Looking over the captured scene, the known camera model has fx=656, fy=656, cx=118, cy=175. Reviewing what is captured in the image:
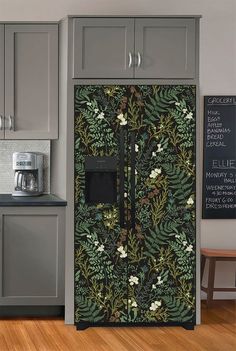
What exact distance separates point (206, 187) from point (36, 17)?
2.05 metres

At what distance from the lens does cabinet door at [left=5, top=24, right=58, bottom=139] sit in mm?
5266

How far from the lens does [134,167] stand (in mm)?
4684

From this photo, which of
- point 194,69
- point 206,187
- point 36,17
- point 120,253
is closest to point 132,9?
point 36,17

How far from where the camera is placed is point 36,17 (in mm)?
5512

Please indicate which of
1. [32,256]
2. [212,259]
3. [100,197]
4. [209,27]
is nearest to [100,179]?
[100,197]

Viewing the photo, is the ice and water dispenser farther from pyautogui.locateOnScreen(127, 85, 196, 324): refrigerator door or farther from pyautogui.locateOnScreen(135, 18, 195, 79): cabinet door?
pyautogui.locateOnScreen(135, 18, 195, 79): cabinet door

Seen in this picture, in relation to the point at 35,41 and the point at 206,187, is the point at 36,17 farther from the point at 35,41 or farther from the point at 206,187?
the point at 206,187

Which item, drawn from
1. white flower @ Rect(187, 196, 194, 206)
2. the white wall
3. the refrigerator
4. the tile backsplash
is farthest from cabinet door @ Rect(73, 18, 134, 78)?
the tile backsplash

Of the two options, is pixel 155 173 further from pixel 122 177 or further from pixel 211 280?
pixel 211 280

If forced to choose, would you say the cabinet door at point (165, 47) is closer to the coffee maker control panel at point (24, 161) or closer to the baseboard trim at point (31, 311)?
the coffee maker control panel at point (24, 161)

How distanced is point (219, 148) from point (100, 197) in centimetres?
145

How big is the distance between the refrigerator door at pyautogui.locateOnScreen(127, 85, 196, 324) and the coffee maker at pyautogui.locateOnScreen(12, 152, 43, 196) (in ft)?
3.40

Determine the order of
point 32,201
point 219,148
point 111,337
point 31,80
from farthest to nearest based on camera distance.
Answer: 1. point 219,148
2. point 31,80
3. point 32,201
4. point 111,337

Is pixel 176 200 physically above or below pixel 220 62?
below
